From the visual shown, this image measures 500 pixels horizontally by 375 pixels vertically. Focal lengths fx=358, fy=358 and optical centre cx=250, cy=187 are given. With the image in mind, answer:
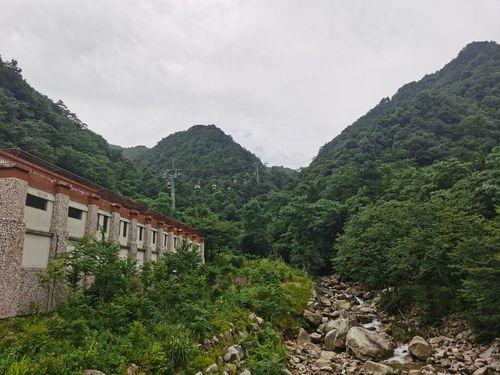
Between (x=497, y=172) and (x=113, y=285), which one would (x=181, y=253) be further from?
(x=497, y=172)

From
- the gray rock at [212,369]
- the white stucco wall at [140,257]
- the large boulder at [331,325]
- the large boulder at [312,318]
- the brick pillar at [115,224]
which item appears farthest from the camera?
the white stucco wall at [140,257]

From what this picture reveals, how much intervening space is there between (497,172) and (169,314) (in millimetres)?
28072

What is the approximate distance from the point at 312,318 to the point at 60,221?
1880 cm

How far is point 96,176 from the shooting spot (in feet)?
172

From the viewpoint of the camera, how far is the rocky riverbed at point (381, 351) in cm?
1898

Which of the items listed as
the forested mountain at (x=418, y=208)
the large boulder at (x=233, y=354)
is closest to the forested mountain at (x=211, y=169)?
the forested mountain at (x=418, y=208)

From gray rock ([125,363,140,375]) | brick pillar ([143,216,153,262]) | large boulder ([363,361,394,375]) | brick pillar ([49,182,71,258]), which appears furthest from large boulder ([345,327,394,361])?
brick pillar ([49,182,71,258])

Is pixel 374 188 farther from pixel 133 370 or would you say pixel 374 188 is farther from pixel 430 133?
pixel 133 370

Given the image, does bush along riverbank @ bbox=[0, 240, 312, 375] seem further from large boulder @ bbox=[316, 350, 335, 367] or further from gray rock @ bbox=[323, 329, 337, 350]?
large boulder @ bbox=[316, 350, 335, 367]

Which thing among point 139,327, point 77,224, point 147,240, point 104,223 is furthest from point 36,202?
point 147,240

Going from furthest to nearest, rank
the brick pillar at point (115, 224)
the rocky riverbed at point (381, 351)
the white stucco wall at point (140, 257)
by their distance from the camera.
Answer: the white stucco wall at point (140, 257)
the brick pillar at point (115, 224)
the rocky riverbed at point (381, 351)

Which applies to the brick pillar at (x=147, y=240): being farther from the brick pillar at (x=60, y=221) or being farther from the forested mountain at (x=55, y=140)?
the forested mountain at (x=55, y=140)

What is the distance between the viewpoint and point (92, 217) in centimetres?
2256

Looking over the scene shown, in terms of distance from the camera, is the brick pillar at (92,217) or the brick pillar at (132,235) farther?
the brick pillar at (132,235)
